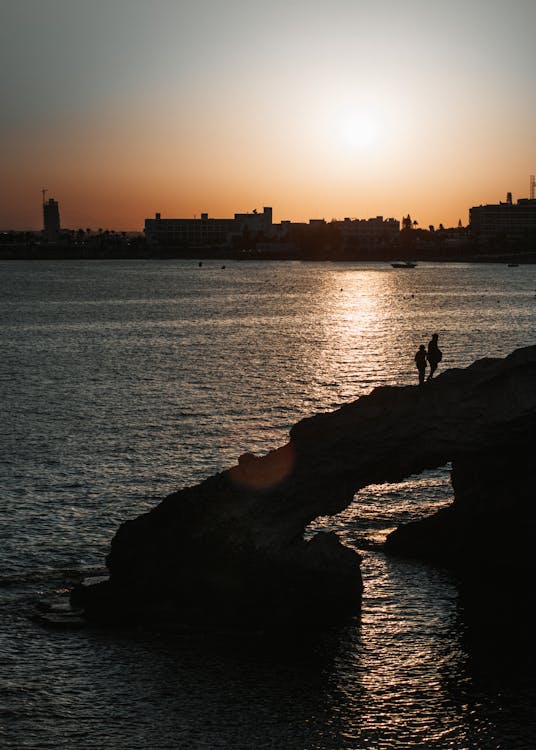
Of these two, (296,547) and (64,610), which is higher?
(296,547)

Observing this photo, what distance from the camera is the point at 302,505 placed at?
27.7m

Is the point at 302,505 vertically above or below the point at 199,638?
above

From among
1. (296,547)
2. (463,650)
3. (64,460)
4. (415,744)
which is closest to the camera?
(415,744)

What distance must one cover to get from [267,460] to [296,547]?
317 cm

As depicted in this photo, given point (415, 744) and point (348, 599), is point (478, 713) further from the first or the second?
point (348, 599)

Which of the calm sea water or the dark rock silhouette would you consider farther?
the dark rock silhouette

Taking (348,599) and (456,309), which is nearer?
(348,599)

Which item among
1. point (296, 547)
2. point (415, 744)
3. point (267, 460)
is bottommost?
point (415, 744)

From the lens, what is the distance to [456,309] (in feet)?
513

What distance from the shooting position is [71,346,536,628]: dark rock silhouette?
86.7 feet

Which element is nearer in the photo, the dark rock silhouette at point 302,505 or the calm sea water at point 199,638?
the calm sea water at point 199,638

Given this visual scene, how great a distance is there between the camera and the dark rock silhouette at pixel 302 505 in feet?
86.7

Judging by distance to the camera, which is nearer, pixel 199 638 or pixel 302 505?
pixel 199 638

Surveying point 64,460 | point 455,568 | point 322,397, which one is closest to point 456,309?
point 322,397
